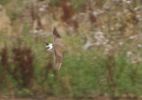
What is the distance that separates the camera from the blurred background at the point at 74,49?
6641 millimetres

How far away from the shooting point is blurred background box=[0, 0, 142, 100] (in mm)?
6641

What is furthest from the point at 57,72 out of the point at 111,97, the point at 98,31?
the point at 98,31

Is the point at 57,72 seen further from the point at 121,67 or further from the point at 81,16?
the point at 81,16

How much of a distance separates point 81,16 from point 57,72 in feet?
6.83

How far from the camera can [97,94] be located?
659cm

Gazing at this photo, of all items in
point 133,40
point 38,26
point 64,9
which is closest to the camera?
point 133,40

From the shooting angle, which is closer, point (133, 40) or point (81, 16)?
point (133, 40)

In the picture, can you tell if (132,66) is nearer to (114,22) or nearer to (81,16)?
(114,22)

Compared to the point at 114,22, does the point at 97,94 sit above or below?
below

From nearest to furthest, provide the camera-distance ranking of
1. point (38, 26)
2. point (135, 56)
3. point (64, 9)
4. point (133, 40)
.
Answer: point (135, 56), point (133, 40), point (38, 26), point (64, 9)

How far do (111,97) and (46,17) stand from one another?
97.6 inches

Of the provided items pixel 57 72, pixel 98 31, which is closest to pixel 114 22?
pixel 98 31

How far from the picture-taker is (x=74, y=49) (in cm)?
747

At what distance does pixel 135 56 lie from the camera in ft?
23.5
